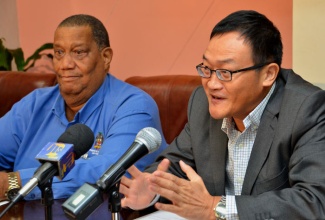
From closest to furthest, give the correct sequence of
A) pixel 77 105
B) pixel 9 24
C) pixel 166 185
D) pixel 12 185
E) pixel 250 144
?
pixel 166 185 → pixel 250 144 → pixel 12 185 → pixel 77 105 → pixel 9 24

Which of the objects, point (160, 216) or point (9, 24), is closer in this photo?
point (160, 216)

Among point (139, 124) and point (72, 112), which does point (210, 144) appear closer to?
point (139, 124)

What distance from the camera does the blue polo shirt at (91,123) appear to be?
2531 mm

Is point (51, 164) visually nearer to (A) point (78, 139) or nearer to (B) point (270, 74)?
(A) point (78, 139)

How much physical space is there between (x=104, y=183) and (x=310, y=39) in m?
1.55

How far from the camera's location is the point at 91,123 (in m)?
2.74

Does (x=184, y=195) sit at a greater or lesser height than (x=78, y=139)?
lesser

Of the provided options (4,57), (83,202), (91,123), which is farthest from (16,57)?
Result: (83,202)

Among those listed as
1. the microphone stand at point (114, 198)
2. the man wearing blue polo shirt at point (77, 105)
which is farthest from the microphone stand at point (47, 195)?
the man wearing blue polo shirt at point (77, 105)

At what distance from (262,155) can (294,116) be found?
0.56 ft

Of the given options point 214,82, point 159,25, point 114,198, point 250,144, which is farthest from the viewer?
point 159,25

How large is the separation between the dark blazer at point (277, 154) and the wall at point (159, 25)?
4.31 ft

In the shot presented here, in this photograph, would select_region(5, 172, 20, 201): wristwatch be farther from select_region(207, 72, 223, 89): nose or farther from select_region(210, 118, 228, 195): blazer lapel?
select_region(207, 72, 223, 89): nose

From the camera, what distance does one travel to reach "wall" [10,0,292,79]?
3517 millimetres
